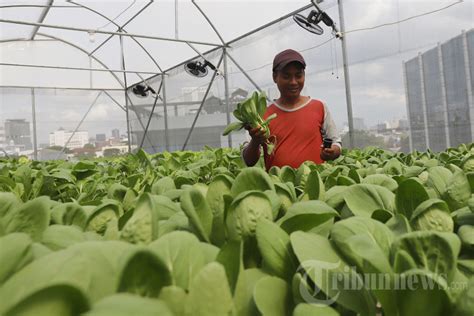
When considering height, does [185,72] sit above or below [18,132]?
above

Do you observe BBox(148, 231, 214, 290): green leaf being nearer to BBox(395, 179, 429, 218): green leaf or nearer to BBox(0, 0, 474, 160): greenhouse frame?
BBox(395, 179, 429, 218): green leaf

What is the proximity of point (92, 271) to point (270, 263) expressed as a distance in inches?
8.5

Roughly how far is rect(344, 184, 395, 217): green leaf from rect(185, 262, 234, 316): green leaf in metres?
0.41

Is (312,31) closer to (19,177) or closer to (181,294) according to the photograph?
(19,177)

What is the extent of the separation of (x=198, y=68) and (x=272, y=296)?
515 inches

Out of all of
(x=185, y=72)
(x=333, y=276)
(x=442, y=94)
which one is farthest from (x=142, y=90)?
(x=333, y=276)

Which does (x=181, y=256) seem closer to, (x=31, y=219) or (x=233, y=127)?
(x=31, y=219)

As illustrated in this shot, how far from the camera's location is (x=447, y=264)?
1.44ft

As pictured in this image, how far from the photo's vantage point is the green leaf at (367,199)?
0.70m

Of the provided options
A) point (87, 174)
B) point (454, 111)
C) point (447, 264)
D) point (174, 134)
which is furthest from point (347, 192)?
point (174, 134)

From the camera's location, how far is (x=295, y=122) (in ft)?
8.52

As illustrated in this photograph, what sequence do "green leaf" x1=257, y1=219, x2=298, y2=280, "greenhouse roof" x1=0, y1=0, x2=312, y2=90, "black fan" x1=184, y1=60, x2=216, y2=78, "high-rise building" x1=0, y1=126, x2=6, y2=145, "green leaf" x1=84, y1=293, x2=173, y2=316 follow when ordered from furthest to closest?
"high-rise building" x1=0, y1=126, x2=6, y2=145, "black fan" x1=184, y1=60, x2=216, y2=78, "greenhouse roof" x1=0, y1=0, x2=312, y2=90, "green leaf" x1=257, y1=219, x2=298, y2=280, "green leaf" x1=84, y1=293, x2=173, y2=316

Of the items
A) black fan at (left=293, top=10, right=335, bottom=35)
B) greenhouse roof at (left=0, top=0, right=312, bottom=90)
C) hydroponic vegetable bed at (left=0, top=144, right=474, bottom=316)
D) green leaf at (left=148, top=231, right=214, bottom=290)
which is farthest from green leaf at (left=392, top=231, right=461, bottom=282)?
greenhouse roof at (left=0, top=0, right=312, bottom=90)

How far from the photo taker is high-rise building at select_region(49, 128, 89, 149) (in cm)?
1692
